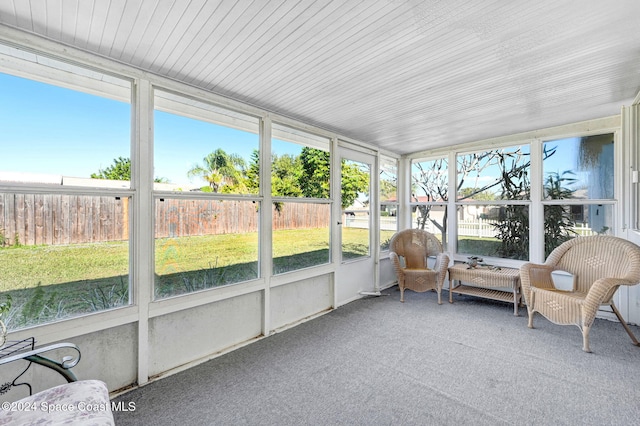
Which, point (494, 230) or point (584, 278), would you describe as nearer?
point (584, 278)

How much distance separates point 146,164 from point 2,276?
1066mm

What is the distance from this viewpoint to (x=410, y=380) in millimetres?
2082

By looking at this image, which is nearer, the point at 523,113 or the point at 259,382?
the point at 259,382

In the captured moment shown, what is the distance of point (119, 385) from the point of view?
6.57 feet

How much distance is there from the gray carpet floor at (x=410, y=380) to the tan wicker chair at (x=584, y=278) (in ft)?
0.91

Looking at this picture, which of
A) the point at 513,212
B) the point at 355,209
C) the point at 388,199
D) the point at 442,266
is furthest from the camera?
the point at 388,199

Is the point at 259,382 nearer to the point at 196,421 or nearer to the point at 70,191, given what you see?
the point at 196,421

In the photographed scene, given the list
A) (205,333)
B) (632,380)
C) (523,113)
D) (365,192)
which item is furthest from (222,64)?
(632,380)

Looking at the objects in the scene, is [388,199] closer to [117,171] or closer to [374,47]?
[374,47]

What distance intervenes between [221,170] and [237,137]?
0.38m

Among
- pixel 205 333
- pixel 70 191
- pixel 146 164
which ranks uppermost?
pixel 146 164

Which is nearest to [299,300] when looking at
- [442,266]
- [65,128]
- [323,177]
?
[323,177]

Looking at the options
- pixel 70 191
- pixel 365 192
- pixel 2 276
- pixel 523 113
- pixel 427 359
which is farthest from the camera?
pixel 365 192

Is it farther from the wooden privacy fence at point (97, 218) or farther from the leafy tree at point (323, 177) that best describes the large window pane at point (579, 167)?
the wooden privacy fence at point (97, 218)
